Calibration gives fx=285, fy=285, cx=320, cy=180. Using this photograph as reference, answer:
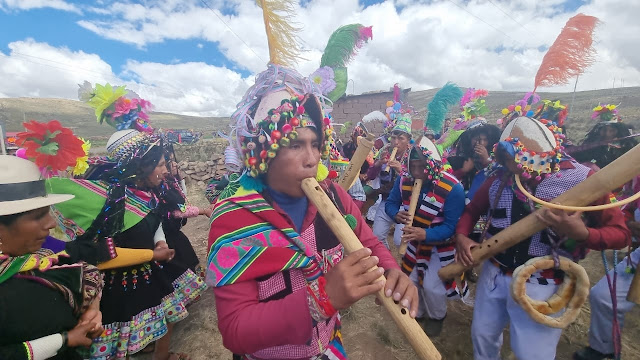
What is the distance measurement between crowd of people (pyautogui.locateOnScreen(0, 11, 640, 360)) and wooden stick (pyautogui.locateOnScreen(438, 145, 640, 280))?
0.12 m

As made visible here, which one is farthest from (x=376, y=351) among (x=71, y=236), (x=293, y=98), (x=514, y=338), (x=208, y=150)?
(x=208, y=150)

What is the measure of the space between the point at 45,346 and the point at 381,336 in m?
3.37

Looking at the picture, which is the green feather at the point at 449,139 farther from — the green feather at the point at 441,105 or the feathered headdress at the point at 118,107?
the feathered headdress at the point at 118,107

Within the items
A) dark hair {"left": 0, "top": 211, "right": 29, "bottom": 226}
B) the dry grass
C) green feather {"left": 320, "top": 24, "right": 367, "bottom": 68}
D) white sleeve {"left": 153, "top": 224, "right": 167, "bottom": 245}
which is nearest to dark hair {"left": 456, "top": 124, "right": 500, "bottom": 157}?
the dry grass

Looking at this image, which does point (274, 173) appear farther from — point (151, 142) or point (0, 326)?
point (151, 142)

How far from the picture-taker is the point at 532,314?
6.89 feet

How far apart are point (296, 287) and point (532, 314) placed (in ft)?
6.02

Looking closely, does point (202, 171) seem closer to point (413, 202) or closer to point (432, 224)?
point (413, 202)

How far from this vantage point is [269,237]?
4.83 feet

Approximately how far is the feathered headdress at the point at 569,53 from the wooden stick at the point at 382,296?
3261 mm

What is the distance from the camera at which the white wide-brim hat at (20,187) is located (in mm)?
1584

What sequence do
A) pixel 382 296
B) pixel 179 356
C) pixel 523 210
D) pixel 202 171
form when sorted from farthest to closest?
pixel 202 171 → pixel 179 356 → pixel 523 210 → pixel 382 296

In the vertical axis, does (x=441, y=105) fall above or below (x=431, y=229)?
above

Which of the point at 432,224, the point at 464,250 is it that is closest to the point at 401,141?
the point at 432,224
